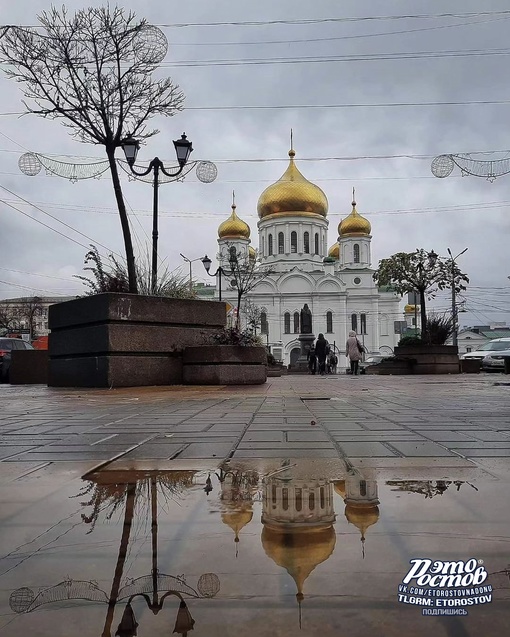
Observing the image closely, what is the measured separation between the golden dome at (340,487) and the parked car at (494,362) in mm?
24698

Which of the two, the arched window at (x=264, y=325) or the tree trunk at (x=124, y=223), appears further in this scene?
the arched window at (x=264, y=325)

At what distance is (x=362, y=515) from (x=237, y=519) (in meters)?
0.37

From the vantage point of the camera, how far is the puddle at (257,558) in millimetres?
1222

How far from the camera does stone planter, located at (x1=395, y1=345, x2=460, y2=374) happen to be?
24391mm

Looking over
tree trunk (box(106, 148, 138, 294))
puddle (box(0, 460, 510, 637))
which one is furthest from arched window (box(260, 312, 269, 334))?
puddle (box(0, 460, 510, 637))

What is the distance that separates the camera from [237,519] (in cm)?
195

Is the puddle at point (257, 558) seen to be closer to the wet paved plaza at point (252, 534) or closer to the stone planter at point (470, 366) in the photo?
the wet paved plaza at point (252, 534)

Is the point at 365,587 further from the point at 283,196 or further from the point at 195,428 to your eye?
the point at 283,196

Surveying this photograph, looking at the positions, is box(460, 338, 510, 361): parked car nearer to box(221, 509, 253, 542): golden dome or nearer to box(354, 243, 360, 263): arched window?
box(221, 509, 253, 542): golden dome

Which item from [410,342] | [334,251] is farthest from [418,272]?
[334,251]

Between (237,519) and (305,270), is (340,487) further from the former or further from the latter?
(305,270)

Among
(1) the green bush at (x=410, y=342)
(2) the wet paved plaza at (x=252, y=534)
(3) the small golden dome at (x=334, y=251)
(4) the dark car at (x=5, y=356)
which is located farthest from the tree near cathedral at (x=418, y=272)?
(3) the small golden dome at (x=334, y=251)

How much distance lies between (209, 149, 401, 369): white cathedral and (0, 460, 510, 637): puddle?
71.6 metres

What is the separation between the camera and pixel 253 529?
5.97 feet
